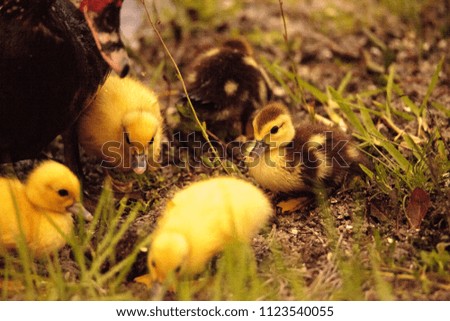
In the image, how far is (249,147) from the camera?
2779 millimetres

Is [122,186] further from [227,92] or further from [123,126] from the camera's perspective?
[227,92]

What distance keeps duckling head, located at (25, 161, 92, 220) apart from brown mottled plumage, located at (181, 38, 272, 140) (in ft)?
2.78

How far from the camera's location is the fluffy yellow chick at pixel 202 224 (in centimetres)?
218

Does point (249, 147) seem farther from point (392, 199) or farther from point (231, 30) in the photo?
point (231, 30)

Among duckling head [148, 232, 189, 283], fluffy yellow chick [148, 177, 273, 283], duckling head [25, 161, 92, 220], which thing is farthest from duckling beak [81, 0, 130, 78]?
duckling head [148, 232, 189, 283]

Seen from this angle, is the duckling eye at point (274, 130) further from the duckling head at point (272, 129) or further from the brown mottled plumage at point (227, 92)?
the brown mottled plumage at point (227, 92)

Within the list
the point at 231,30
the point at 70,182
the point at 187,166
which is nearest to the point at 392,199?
the point at 187,166

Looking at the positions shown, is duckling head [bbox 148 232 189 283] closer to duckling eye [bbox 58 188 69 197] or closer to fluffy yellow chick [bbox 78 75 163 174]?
duckling eye [bbox 58 188 69 197]

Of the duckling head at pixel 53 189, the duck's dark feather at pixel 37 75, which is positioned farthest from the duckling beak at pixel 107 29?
the duckling head at pixel 53 189

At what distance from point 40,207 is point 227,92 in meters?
0.99

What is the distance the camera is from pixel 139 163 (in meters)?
2.77

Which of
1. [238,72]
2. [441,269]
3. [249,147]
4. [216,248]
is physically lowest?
[441,269]
